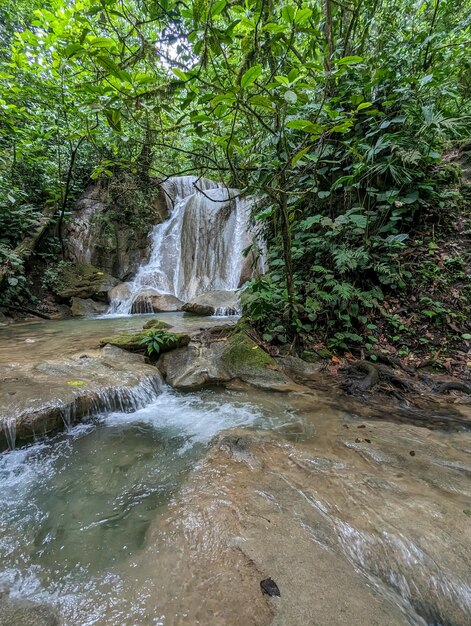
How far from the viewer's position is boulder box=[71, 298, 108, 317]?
26.6 ft

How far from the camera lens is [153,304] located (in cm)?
833

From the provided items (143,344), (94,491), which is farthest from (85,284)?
(94,491)

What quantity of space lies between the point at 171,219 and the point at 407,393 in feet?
34.7

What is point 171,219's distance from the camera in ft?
37.5

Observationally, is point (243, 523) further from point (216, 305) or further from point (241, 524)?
point (216, 305)

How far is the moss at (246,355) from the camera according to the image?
11.8 feet

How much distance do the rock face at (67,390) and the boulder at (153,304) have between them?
455 cm

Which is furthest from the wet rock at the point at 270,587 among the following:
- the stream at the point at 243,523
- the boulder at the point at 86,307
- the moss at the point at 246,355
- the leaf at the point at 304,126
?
the boulder at the point at 86,307

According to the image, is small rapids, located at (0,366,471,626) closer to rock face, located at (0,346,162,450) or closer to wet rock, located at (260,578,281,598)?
wet rock, located at (260,578,281,598)

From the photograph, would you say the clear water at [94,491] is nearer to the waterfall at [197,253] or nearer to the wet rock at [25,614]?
the wet rock at [25,614]

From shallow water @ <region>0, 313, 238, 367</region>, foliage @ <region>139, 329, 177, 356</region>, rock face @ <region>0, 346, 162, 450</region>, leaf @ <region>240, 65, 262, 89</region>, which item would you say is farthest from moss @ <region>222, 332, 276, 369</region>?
leaf @ <region>240, 65, 262, 89</region>

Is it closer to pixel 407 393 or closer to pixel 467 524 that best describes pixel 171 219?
pixel 407 393

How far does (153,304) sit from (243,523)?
24.3 feet

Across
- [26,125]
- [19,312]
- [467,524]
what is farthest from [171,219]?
[467,524]
